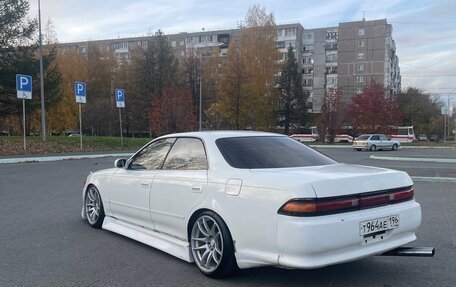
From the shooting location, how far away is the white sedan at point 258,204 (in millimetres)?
3688

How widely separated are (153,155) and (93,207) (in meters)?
1.78

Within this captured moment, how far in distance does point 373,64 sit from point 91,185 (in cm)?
8300

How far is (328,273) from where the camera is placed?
446 centimetres

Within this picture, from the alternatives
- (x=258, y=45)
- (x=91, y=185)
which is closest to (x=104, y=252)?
(x=91, y=185)

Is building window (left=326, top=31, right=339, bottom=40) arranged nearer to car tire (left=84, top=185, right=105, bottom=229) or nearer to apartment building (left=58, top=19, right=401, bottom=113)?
apartment building (left=58, top=19, right=401, bottom=113)

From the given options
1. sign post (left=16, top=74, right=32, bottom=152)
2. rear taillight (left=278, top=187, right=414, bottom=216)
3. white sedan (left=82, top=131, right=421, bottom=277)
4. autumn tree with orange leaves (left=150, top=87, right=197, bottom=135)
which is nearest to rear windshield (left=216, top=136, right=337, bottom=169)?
white sedan (left=82, top=131, right=421, bottom=277)

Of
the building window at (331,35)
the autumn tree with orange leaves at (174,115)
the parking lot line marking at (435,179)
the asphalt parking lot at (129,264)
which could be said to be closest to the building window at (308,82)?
the building window at (331,35)

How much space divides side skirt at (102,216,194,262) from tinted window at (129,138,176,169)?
0.84m

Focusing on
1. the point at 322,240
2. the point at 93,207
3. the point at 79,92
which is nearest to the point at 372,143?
the point at 79,92

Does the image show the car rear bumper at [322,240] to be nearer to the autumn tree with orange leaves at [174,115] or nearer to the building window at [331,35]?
the autumn tree with orange leaves at [174,115]

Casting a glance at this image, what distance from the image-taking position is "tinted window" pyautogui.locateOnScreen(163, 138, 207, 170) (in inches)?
193

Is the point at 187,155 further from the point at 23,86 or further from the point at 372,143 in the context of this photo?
the point at 372,143

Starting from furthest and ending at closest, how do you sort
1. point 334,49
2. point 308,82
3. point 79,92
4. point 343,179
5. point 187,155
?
point 308,82
point 334,49
point 79,92
point 187,155
point 343,179

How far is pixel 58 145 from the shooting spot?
27016 millimetres
